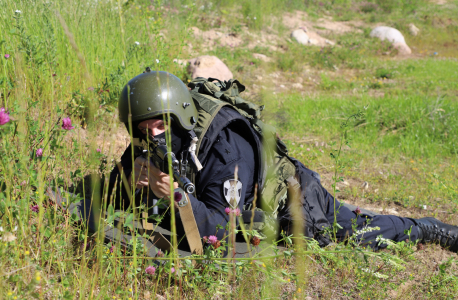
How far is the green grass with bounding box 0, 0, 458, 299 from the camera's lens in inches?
66.7

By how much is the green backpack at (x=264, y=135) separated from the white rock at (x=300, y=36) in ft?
43.0

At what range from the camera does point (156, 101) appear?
8.11 ft

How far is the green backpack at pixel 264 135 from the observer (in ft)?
8.65

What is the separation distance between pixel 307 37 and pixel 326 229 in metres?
14.4

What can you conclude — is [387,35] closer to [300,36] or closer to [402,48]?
[402,48]

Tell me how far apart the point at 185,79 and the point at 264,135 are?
17.0 feet

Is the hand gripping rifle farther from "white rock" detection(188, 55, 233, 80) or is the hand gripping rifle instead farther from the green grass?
"white rock" detection(188, 55, 233, 80)

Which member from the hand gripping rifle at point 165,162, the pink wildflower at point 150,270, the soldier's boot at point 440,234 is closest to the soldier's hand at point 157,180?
the hand gripping rifle at point 165,162

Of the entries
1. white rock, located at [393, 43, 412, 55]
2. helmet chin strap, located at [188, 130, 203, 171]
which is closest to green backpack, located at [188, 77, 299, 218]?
helmet chin strap, located at [188, 130, 203, 171]

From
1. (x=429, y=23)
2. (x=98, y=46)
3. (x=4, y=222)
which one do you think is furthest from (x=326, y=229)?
(x=429, y=23)

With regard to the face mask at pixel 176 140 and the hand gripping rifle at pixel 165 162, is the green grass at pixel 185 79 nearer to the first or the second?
the hand gripping rifle at pixel 165 162

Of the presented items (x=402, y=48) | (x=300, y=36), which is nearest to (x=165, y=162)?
(x=300, y=36)

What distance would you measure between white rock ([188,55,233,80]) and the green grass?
1.21ft

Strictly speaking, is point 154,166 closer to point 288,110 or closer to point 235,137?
point 235,137
